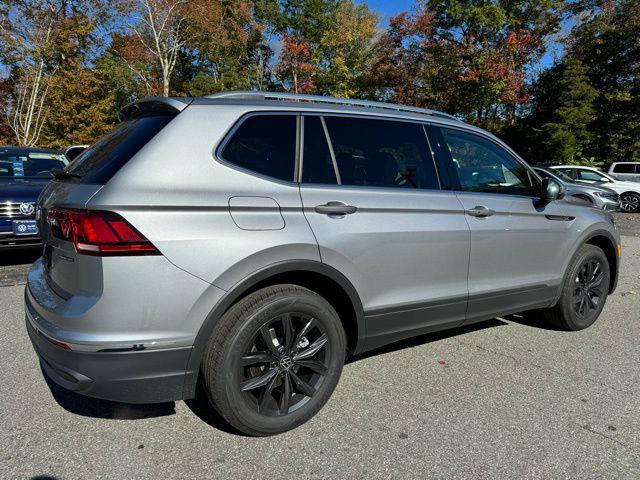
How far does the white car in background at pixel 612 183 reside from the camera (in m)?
15.7

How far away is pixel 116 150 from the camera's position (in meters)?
2.30

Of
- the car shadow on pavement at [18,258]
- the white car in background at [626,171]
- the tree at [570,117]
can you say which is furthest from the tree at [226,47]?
the white car in background at [626,171]

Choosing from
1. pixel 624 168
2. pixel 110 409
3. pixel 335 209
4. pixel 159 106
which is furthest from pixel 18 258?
pixel 624 168

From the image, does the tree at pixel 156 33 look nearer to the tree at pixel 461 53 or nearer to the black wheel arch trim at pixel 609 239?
the tree at pixel 461 53

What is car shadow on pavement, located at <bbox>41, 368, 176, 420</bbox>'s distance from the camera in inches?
105

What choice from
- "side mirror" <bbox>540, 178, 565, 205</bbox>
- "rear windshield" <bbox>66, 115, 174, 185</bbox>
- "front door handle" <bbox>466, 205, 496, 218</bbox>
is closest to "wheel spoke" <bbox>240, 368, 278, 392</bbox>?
"rear windshield" <bbox>66, 115, 174, 185</bbox>

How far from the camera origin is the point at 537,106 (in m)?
24.5

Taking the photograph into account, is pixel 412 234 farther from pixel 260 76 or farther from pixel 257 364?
pixel 260 76

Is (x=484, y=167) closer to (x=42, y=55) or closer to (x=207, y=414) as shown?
(x=207, y=414)

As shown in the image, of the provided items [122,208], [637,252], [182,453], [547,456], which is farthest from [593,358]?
[637,252]

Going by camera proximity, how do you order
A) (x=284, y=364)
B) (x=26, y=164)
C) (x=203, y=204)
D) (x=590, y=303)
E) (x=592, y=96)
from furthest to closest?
(x=592, y=96) < (x=26, y=164) < (x=590, y=303) < (x=284, y=364) < (x=203, y=204)

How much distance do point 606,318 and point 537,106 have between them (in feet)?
76.3

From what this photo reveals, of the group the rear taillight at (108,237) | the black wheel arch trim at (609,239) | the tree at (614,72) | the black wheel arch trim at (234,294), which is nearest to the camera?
the rear taillight at (108,237)

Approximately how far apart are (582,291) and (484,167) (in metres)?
1.64
